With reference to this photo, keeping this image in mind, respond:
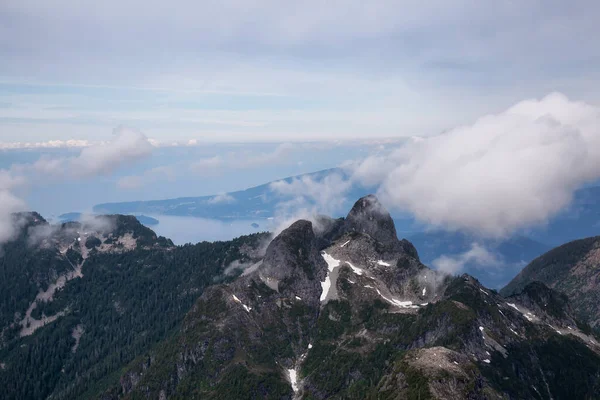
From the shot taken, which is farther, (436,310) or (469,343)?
(436,310)

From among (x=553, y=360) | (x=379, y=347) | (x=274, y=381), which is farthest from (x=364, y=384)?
(x=553, y=360)

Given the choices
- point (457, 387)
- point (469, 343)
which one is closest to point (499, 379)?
point (469, 343)

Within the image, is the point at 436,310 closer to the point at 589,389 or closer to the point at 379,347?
the point at 379,347

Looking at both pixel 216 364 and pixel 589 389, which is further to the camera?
pixel 216 364

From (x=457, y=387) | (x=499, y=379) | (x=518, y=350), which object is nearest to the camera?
(x=457, y=387)

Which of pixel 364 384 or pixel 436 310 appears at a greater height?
pixel 436 310

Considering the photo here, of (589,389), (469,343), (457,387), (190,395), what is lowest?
(589,389)

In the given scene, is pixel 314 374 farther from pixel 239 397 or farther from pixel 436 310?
pixel 436 310

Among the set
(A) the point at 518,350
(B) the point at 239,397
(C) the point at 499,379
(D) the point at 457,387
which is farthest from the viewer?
(A) the point at 518,350

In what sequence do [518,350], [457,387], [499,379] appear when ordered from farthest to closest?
[518,350], [499,379], [457,387]
